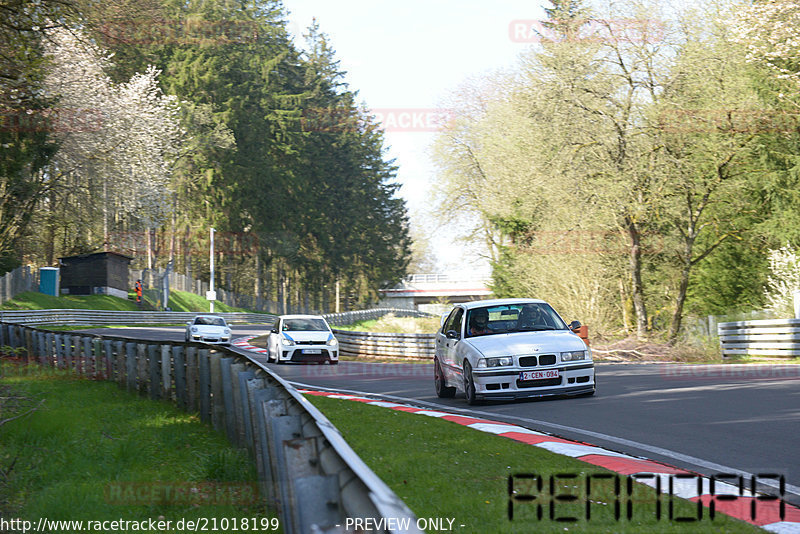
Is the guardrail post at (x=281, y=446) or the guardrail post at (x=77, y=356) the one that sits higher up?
the guardrail post at (x=281, y=446)

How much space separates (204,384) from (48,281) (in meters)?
48.1

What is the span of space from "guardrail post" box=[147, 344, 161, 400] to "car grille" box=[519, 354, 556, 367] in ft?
18.1

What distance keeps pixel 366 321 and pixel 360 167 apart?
28.2 metres

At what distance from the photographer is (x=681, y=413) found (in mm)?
12039

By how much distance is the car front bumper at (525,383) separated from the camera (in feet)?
46.6

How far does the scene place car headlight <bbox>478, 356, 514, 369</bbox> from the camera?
14.1 m

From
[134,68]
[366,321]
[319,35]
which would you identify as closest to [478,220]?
[366,321]

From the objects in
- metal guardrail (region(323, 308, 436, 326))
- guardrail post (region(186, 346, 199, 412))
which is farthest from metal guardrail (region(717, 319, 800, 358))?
metal guardrail (region(323, 308, 436, 326))

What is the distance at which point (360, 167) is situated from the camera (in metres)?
92.6

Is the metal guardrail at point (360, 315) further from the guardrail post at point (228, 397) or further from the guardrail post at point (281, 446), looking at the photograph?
the guardrail post at point (281, 446)

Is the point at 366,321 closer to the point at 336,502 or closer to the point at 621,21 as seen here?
the point at 621,21

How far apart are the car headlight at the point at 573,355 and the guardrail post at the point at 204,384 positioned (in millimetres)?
5577

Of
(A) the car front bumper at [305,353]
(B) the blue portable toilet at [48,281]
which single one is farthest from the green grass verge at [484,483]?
(B) the blue portable toilet at [48,281]

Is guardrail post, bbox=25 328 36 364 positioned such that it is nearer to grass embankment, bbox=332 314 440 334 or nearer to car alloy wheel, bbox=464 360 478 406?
car alloy wheel, bbox=464 360 478 406
